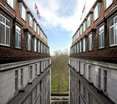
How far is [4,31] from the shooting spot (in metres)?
10.9

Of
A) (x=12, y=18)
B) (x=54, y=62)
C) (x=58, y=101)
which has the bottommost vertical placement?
(x=58, y=101)

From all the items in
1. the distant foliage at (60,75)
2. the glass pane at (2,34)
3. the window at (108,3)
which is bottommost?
the distant foliage at (60,75)

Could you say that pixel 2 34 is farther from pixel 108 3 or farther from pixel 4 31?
pixel 108 3

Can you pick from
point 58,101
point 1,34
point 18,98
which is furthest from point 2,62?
point 58,101

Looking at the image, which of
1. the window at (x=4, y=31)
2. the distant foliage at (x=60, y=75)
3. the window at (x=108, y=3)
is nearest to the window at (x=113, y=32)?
the window at (x=108, y=3)

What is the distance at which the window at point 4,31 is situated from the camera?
33.9 feet

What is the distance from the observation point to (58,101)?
37.7m

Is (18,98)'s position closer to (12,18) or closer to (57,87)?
(12,18)

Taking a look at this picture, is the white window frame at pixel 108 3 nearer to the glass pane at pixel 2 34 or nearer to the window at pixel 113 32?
the window at pixel 113 32

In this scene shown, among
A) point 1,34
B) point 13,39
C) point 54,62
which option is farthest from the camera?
point 54,62

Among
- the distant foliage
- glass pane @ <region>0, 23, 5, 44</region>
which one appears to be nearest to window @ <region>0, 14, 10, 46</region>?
glass pane @ <region>0, 23, 5, 44</region>

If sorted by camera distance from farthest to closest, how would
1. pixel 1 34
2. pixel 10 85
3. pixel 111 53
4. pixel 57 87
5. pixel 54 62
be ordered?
pixel 54 62, pixel 57 87, pixel 10 85, pixel 111 53, pixel 1 34

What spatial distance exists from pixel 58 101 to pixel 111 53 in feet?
92.5

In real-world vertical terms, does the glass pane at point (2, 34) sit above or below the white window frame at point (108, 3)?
below
